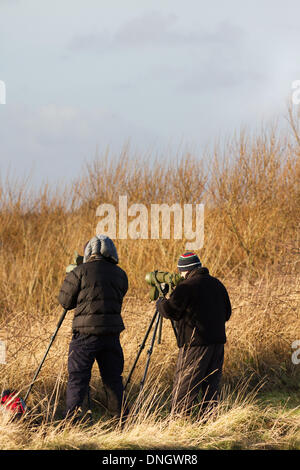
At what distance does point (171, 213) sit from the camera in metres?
14.7

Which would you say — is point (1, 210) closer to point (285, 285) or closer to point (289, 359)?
point (285, 285)

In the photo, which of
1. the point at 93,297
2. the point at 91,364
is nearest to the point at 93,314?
the point at 93,297

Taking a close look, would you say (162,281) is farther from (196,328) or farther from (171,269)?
(171,269)

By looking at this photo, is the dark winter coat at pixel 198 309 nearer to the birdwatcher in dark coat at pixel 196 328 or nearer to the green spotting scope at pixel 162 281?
the birdwatcher in dark coat at pixel 196 328

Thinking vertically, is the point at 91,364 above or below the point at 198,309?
below

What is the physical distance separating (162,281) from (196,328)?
0.57 m

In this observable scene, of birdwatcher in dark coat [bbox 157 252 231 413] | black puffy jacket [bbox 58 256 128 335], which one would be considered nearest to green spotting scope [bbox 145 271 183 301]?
birdwatcher in dark coat [bbox 157 252 231 413]

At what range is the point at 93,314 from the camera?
5.33 m

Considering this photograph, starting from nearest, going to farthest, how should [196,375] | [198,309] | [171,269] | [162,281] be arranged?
[198,309] < [196,375] < [162,281] < [171,269]

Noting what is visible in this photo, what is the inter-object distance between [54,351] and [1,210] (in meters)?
10.7

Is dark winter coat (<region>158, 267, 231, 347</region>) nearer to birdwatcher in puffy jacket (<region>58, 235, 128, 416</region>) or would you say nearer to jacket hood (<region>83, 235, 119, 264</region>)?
birdwatcher in puffy jacket (<region>58, 235, 128, 416</region>)

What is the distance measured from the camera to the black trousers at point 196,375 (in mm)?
5410

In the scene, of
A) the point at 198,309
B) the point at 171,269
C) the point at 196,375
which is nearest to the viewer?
the point at 198,309
